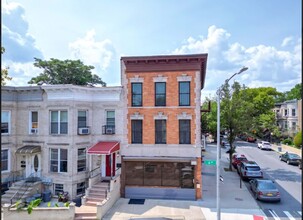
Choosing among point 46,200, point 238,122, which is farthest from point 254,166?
point 46,200

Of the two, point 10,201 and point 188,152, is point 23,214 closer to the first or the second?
point 10,201

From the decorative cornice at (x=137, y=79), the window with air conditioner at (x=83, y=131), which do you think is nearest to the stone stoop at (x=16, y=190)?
the window with air conditioner at (x=83, y=131)

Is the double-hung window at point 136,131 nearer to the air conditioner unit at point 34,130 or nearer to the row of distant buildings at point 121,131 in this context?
the row of distant buildings at point 121,131

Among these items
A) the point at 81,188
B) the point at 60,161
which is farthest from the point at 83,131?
the point at 81,188

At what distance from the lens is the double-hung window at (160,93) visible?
18562 millimetres

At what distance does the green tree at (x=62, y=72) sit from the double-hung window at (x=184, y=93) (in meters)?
30.5

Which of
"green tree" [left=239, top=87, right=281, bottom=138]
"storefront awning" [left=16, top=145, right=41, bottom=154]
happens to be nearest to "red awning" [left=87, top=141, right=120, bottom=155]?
"storefront awning" [left=16, top=145, right=41, bottom=154]

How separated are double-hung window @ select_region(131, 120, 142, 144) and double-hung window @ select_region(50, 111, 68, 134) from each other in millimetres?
4935

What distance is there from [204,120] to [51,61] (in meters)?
30.1

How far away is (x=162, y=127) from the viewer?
1850 cm

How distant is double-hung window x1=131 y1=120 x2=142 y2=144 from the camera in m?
18.7

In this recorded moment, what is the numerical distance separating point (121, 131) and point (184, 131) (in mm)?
4807

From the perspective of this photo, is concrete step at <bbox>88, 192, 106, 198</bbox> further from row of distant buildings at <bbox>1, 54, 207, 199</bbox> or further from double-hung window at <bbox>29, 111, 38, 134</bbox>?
double-hung window at <bbox>29, 111, 38, 134</bbox>

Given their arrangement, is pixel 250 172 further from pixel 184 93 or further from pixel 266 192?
pixel 184 93
